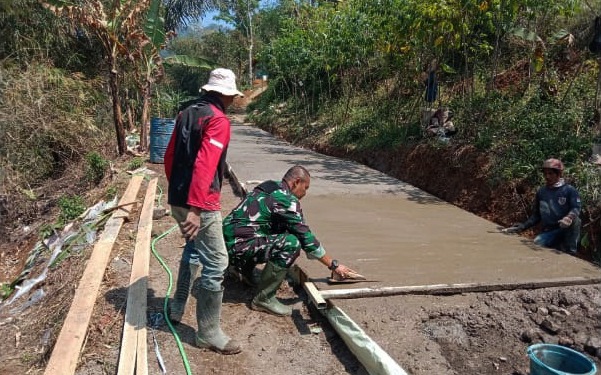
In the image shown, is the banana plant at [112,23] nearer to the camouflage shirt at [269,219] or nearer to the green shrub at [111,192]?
the green shrub at [111,192]

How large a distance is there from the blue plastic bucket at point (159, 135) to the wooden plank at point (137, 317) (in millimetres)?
4699

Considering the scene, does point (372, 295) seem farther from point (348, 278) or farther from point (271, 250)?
Answer: point (271, 250)

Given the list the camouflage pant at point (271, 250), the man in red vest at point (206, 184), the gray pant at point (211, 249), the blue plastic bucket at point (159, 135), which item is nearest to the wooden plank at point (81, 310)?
the man in red vest at point (206, 184)

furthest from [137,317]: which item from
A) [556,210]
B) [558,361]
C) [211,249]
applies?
[556,210]

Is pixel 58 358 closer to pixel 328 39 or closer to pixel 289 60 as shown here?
pixel 328 39

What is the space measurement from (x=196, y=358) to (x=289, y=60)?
568 inches

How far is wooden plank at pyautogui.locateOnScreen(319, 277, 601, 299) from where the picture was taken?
12.6ft

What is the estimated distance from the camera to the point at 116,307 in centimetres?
391

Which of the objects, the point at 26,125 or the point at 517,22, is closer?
the point at 517,22

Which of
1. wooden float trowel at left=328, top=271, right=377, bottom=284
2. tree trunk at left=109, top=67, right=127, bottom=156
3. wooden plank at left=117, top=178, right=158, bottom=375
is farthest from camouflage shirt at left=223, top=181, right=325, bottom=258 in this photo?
tree trunk at left=109, top=67, right=127, bottom=156

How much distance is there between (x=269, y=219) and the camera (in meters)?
3.85

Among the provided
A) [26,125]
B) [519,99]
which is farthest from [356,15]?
[26,125]

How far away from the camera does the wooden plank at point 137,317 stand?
3027mm

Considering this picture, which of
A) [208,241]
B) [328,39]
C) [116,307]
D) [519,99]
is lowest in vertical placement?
[116,307]
